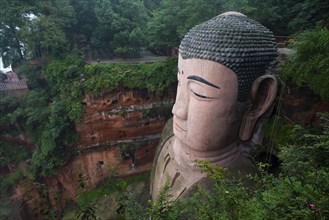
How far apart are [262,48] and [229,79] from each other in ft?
2.51

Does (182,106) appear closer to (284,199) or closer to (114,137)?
(284,199)

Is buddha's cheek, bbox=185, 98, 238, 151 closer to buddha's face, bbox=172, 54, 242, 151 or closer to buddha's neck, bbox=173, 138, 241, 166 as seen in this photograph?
buddha's face, bbox=172, 54, 242, 151

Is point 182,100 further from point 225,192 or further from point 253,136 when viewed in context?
point 225,192

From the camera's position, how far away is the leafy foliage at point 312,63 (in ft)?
11.7

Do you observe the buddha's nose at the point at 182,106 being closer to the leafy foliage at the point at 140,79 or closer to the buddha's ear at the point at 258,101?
the buddha's ear at the point at 258,101

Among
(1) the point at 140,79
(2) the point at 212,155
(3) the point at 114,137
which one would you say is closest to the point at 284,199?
(2) the point at 212,155

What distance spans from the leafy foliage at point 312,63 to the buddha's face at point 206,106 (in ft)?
3.19

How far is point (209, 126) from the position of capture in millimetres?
4199

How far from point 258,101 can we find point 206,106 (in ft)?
3.37

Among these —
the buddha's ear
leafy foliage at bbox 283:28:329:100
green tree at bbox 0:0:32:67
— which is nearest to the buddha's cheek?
the buddha's ear

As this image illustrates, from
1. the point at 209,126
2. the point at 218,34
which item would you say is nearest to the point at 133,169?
the point at 209,126

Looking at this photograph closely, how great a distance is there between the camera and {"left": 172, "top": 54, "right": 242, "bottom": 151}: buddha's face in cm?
398

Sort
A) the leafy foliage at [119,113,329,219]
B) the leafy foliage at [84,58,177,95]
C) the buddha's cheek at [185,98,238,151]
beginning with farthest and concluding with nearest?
the leafy foliage at [84,58,177,95] → the buddha's cheek at [185,98,238,151] → the leafy foliage at [119,113,329,219]

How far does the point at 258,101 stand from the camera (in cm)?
440
